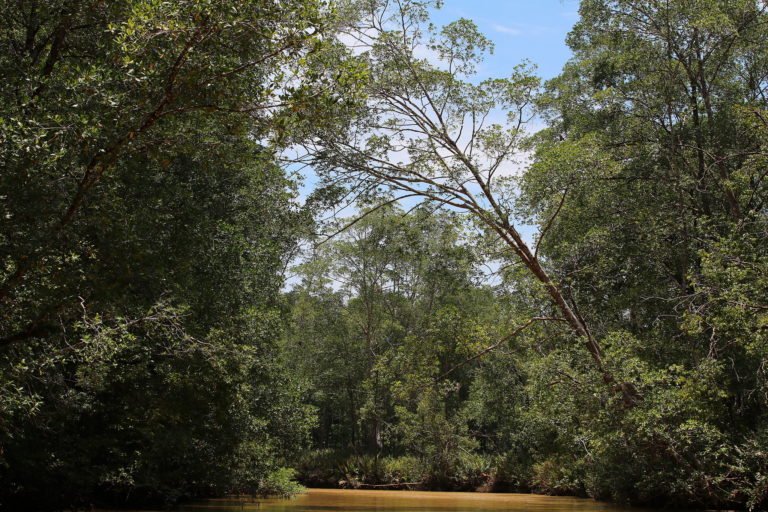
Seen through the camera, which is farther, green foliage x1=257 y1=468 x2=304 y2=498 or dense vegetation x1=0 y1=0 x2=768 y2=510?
green foliage x1=257 y1=468 x2=304 y2=498

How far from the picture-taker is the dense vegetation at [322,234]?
26.8 feet

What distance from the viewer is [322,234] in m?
14.9

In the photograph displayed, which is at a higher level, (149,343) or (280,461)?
(149,343)

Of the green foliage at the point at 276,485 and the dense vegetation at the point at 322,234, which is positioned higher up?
the dense vegetation at the point at 322,234

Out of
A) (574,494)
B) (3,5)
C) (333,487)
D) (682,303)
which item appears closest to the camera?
(3,5)

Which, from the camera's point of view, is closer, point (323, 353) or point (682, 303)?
point (682, 303)

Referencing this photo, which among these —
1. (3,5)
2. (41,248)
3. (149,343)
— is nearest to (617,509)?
(149,343)

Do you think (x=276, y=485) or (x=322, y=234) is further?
(x=276, y=485)

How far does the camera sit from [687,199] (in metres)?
17.8

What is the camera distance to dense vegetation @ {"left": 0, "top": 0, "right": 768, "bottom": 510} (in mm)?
8180

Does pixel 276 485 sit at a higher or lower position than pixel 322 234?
lower

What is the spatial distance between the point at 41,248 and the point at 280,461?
14.5 meters

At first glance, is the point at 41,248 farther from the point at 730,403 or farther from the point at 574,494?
the point at 574,494

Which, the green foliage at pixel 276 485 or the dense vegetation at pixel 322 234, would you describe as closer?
the dense vegetation at pixel 322 234
